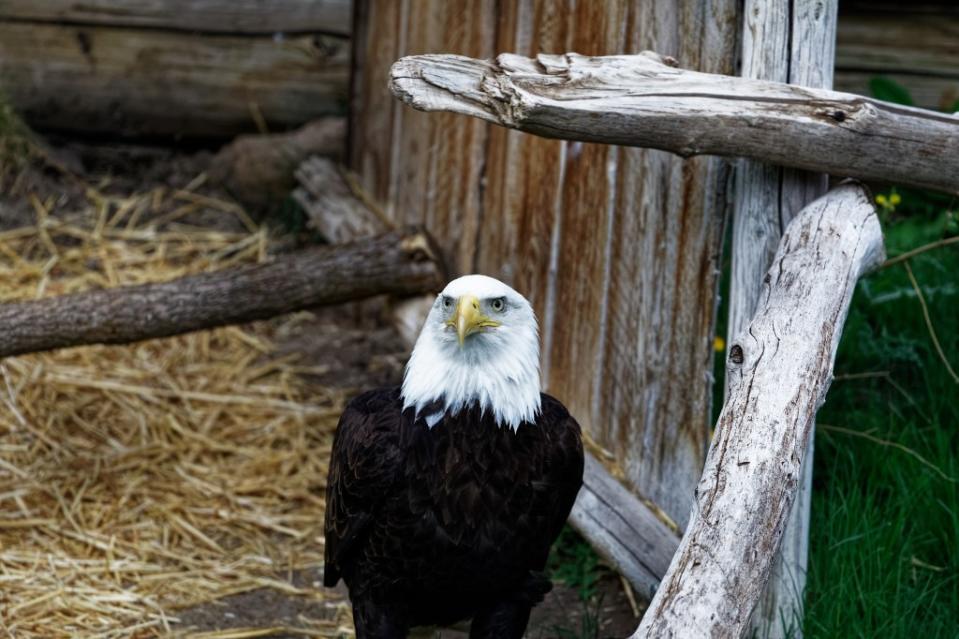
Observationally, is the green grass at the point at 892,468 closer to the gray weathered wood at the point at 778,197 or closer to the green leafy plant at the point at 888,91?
the gray weathered wood at the point at 778,197

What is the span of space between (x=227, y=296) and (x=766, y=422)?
2449mm

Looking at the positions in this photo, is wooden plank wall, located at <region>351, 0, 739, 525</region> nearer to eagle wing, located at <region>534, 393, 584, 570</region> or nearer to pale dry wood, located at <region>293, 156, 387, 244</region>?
eagle wing, located at <region>534, 393, 584, 570</region>

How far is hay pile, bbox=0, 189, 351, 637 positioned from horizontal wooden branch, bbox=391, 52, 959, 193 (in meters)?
1.81

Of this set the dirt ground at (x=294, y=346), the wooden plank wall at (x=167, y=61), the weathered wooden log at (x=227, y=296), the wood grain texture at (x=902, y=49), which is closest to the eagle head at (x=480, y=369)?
the dirt ground at (x=294, y=346)

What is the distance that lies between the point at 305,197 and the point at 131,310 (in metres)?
2.22

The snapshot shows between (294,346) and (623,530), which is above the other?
(623,530)

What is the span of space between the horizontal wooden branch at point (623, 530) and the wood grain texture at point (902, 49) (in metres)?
2.51

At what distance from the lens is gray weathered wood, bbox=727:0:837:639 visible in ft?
10.2

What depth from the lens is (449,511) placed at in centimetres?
302

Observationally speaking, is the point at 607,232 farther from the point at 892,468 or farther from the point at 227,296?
the point at 227,296

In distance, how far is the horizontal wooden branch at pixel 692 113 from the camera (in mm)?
2920

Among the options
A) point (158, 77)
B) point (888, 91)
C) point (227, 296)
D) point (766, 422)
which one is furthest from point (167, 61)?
point (766, 422)

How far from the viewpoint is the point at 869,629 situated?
3236 millimetres

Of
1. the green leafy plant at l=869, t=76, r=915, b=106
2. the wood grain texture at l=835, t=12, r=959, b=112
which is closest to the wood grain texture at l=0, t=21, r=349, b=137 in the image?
the wood grain texture at l=835, t=12, r=959, b=112
